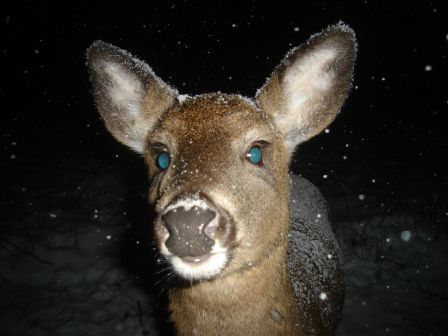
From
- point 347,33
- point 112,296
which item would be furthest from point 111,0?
point 347,33

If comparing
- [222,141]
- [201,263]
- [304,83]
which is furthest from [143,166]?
[201,263]

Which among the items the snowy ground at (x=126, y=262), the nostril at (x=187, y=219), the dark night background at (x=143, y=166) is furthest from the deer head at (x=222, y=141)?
the dark night background at (x=143, y=166)

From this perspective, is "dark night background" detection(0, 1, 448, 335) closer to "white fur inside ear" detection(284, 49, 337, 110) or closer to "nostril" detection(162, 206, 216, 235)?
"white fur inside ear" detection(284, 49, 337, 110)

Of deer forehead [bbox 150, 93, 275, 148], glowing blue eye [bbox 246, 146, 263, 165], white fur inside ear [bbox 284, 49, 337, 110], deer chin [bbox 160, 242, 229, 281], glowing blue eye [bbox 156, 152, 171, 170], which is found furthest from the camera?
white fur inside ear [bbox 284, 49, 337, 110]

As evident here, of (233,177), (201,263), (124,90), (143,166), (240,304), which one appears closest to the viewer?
(201,263)

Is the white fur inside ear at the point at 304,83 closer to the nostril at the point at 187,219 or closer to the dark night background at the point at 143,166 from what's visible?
the nostril at the point at 187,219

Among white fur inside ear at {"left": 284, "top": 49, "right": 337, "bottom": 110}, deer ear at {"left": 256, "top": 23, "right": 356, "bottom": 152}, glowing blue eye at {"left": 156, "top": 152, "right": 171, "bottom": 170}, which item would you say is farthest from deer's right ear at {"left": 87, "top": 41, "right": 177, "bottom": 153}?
white fur inside ear at {"left": 284, "top": 49, "right": 337, "bottom": 110}

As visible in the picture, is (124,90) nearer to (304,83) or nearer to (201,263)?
(304,83)
